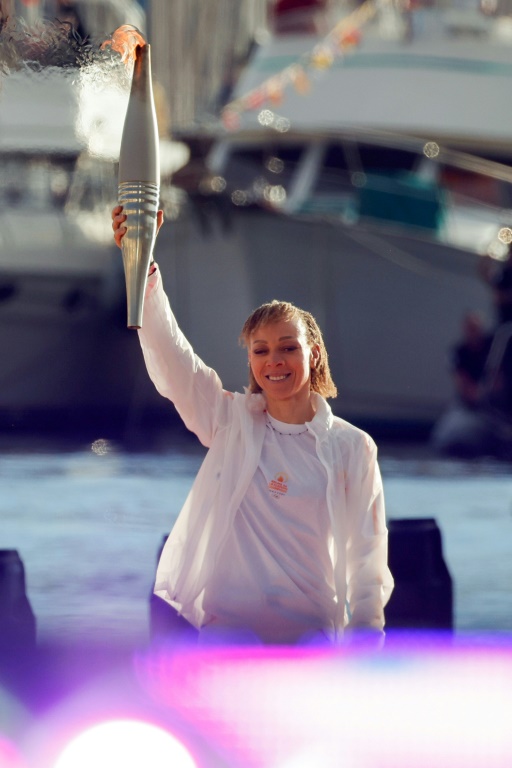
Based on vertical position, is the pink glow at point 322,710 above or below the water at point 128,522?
above

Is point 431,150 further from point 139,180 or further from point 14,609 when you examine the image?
point 139,180

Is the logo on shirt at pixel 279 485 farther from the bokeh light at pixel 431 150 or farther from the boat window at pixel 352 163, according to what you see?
the bokeh light at pixel 431 150

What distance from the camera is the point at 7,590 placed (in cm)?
297

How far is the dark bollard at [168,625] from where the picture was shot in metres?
2.54

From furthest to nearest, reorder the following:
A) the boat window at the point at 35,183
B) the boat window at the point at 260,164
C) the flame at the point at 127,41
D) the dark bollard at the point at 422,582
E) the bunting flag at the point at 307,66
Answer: the bunting flag at the point at 307,66 → the boat window at the point at 260,164 → the boat window at the point at 35,183 → the dark bollard at the point at 422,582 → the flame at the point at 127,41

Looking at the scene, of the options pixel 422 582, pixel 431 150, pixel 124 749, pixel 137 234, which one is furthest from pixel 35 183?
pixel 124 749

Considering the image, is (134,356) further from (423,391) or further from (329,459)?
(329,459)

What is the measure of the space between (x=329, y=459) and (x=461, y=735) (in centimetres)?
59

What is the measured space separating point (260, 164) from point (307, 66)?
1.02 m

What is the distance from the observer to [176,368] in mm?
2541

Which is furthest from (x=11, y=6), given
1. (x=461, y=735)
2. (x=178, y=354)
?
(x=461, y=735)

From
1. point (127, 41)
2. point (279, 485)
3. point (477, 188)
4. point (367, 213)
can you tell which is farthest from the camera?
point (477, 188)

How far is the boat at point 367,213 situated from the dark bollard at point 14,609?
25.3 feet

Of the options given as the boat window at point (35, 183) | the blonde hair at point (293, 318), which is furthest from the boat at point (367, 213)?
the blonde hair at point (293, 318)
